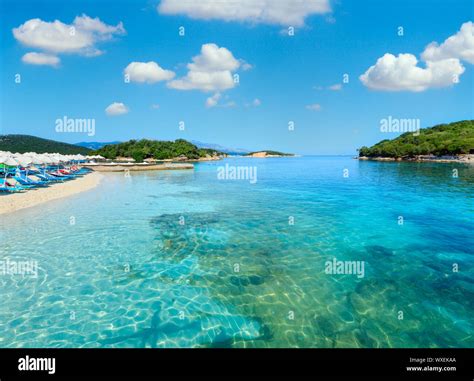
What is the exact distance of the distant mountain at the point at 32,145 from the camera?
142 metres

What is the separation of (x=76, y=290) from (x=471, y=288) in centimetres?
1384

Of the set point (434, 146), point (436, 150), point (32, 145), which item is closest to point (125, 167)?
point (32, 145)

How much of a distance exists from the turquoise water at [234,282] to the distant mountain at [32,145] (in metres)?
149

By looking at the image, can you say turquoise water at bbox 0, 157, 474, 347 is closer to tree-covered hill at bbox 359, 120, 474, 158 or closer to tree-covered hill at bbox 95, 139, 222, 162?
tree-covered hill at bbox 95, 139, 222, 162

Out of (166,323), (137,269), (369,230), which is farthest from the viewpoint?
(369,230)

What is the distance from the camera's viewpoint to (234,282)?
9570 millimetres

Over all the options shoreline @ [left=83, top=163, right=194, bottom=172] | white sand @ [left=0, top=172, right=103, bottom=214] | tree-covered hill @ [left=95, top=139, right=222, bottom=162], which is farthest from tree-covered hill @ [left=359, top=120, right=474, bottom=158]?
white sand @ [left=0, top=172, right=103, bottom=214]

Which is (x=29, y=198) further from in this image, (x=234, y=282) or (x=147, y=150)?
(x=147, y=150)

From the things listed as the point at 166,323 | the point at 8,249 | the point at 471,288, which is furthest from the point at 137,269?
the point at 471,288

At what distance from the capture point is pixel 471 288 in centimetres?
917

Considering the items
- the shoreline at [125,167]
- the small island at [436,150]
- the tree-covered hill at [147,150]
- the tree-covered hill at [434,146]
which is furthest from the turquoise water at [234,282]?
the tree-covered hill at [434,146]

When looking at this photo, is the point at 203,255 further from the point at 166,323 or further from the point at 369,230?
the point at 369,230

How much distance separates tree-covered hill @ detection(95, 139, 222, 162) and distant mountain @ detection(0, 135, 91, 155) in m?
32.4

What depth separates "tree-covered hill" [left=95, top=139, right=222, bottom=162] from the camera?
113 meters
